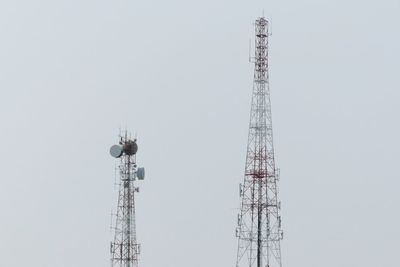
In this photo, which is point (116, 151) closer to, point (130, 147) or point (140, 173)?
point (130, 147)

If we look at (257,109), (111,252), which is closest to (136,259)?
(111,252)

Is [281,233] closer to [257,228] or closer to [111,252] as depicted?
[257,228]

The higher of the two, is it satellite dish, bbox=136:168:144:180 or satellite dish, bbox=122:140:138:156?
satellite dish, bbox=122:140:138:156

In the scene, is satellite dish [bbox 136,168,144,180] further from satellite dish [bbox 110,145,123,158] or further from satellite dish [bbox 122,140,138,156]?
satellite dish [bbox 110,145,123,158]

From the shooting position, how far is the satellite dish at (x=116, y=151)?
3019 inches

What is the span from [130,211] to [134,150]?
3.46 m

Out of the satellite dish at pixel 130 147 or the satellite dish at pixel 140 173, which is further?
the satellite dish at pixel 140 173

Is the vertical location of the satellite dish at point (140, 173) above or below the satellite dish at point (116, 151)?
below

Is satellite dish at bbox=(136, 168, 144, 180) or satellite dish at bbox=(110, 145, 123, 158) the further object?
satellite dish at bbox=(136, 168, 144, 180)

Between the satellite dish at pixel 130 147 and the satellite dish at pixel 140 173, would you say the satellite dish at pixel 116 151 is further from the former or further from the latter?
the satellite dish at pixel 140 173

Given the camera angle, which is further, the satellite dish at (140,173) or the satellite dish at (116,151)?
the satellite dish at (140,173)

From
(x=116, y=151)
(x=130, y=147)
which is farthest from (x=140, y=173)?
(x=116, y=151)

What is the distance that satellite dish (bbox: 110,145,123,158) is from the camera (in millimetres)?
76688

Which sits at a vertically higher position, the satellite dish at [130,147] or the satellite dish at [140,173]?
the satellite dish at [130,147]
